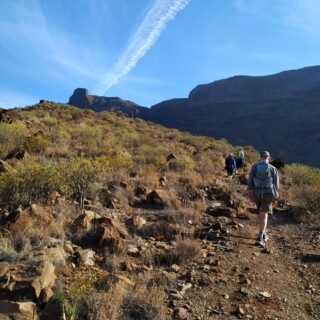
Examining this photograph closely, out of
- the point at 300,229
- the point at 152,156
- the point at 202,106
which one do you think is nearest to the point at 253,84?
the point at 202,106

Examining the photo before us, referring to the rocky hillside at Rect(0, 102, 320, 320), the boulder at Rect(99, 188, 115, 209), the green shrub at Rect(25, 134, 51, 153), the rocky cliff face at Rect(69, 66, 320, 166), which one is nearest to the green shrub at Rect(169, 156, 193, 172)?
the rocky hillside at Rect(0, 102, 320, 320)

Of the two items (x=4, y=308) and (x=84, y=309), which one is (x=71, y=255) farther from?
(x=4, y=308)

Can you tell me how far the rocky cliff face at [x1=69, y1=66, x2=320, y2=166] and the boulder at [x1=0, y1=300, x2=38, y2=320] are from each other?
220 feet

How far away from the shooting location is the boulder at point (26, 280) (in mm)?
4121

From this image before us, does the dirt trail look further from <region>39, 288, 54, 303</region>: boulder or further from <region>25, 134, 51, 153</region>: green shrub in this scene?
<region>25, 134, 51, 153</region>: green shrub

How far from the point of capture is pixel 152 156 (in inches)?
638

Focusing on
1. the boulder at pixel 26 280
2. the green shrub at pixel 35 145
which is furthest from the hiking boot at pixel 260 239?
the green shrub at pixel 35 145

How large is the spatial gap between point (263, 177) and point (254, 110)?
91170mm

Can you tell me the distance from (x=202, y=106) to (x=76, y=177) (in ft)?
327

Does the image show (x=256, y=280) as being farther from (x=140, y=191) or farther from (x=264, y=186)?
(x=140, y=191)

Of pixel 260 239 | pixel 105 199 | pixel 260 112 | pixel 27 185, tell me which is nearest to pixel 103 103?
pixel 260 112

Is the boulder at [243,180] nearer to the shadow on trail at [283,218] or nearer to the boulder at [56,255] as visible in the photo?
the shadow on trail at [283,218]

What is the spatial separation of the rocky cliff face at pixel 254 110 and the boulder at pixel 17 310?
67.1 meters

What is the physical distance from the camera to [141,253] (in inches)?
238
